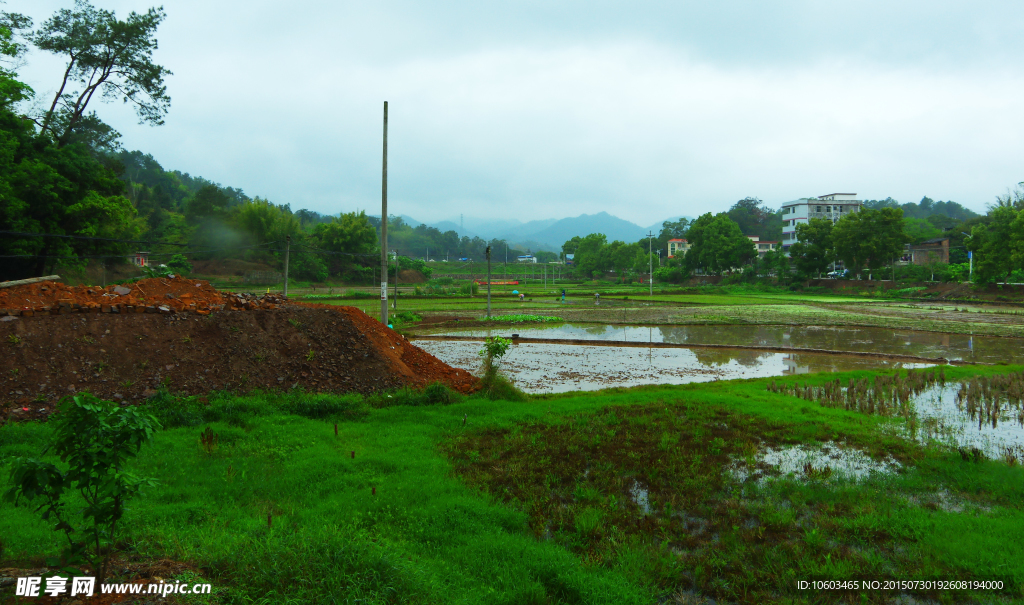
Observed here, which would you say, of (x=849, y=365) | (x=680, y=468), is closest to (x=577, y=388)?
(x=680, y=468)

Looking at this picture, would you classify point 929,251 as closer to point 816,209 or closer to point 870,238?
point 870,238

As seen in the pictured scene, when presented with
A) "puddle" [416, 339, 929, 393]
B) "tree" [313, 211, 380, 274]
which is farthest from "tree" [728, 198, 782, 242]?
"puddle" [416, 339, 929, 393]

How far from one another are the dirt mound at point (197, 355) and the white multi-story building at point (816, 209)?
310 ft

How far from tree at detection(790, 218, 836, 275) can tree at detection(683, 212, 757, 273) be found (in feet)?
29.4

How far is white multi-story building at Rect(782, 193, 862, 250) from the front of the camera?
9262 centimetres

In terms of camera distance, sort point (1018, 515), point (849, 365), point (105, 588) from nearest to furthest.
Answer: point (105, 588) → point (1018, 515) → point (849, 365)

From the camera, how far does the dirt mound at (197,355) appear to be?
9.45m

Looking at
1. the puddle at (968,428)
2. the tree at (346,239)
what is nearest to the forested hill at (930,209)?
the tree at (346,239)

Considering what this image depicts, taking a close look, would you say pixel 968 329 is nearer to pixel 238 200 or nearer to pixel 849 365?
pixel 849 365

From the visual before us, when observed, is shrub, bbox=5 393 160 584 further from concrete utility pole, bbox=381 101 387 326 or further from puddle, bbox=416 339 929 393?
concrete utility pole, bbox=381 101 387 326

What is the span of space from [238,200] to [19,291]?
113 meters

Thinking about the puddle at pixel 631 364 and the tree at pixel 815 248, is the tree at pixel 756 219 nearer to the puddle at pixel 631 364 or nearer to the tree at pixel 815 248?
the tree at pixel 815 248

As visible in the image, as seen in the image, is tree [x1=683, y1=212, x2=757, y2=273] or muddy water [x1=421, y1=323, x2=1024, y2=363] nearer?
muddy water [x1=421, y1=323, x2=1024, y2=363]

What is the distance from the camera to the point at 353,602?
373 cm
